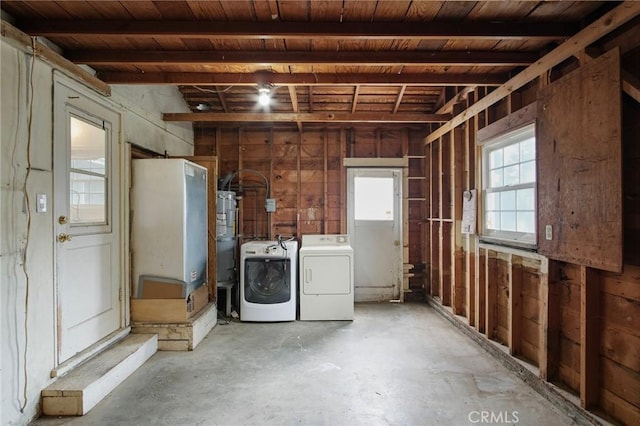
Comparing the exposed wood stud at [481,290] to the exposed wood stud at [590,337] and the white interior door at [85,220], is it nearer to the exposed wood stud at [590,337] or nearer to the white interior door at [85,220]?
the exposed wood stud at [590,337]

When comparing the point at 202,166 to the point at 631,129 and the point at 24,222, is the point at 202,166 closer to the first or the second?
the point at 24,222

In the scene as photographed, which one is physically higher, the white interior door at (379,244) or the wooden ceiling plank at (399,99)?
the wooden ceiling plank at (399,99)

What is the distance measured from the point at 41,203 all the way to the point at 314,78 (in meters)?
2.32

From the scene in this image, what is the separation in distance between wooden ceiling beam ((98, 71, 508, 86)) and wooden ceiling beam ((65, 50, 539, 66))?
0.39 meters

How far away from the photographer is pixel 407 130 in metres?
4.94

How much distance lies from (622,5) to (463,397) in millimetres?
2604

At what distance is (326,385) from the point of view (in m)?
2.51

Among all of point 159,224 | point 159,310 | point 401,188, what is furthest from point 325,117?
point 159,310

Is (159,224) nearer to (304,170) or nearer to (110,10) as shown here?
(110,10)

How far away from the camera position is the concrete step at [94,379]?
85.3 inches

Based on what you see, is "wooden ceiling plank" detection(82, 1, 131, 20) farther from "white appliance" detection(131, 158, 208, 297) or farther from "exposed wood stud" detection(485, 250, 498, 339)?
"exposed wood stud" detection(485, 250, 498, 339)

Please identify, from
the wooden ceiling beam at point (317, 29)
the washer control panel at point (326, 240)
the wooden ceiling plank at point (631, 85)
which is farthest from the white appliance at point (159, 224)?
the wooden ceiling plank at point (631, 85)

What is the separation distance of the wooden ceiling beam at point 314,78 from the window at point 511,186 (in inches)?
23.4

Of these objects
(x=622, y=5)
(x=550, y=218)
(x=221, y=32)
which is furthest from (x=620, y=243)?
(x=221, y=32)
